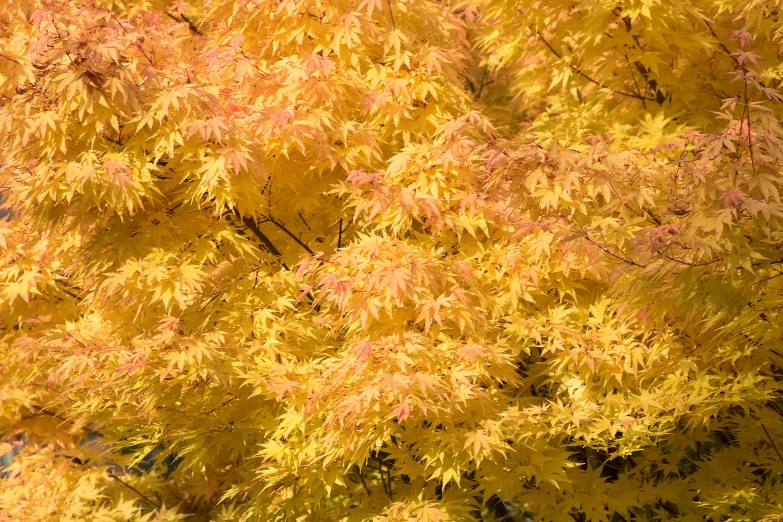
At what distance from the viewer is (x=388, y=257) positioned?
3.41 m

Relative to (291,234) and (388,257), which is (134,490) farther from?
(388,257)

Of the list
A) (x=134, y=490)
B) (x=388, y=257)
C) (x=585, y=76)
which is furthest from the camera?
(x=134, y=490)

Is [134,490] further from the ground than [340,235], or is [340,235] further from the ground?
[340,235]

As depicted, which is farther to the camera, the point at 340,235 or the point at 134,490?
the point at 134,490

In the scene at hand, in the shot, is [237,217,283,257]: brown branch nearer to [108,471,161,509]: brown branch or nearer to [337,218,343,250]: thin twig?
[337,218,343,250]: thin twig

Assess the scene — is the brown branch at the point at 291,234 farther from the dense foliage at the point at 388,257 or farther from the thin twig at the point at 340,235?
the thin twig at the point at 340,235

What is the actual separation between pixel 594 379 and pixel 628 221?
0.82 metres

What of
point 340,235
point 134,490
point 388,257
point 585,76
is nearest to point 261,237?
point 340,235

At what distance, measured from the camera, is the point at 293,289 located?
153 inches

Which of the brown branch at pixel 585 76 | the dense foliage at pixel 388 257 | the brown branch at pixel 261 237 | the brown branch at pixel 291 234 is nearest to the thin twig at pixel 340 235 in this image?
the dense foliage at pixel 388 257

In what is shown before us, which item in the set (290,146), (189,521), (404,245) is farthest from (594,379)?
(189,521)

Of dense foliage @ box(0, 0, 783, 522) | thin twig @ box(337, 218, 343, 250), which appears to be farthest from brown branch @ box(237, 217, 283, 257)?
thin twig @ box(337, 218, 343, 250)

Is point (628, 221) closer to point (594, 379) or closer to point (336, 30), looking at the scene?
point (594, 379)

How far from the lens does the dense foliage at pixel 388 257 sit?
3.27 m
